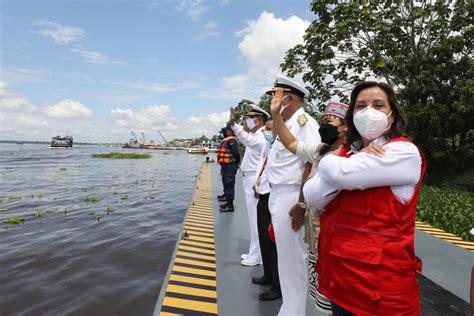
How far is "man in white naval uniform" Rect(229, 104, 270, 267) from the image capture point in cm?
392

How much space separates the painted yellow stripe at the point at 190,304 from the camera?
9.69 feet

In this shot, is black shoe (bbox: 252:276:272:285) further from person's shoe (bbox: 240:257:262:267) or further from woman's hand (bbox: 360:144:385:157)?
woman's hand (bbox: 360:144:385:157)

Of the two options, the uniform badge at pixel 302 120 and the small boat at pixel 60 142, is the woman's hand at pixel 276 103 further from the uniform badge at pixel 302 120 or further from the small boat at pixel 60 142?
the small boat at pixel 60 142

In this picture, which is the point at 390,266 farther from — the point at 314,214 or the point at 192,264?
the point at 192,264

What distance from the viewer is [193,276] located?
3.70m

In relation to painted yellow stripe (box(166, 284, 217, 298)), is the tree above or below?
above

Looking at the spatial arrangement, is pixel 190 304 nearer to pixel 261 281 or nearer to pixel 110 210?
pixel 261 281

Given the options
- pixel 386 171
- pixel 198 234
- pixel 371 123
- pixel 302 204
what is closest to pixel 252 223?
pixel 198 234

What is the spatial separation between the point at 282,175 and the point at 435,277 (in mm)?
2496

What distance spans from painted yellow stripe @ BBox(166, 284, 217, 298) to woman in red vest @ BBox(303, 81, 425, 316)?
2.03 m

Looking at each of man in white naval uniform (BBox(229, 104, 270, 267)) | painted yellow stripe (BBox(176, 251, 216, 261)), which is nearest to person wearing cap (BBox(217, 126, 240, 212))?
man in white naval uniform (BBox(229, 104, 270, 267))

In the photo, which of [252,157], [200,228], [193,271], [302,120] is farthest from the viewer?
[200,228]

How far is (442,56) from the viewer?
14562mm

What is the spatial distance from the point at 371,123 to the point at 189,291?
2.62 metres
